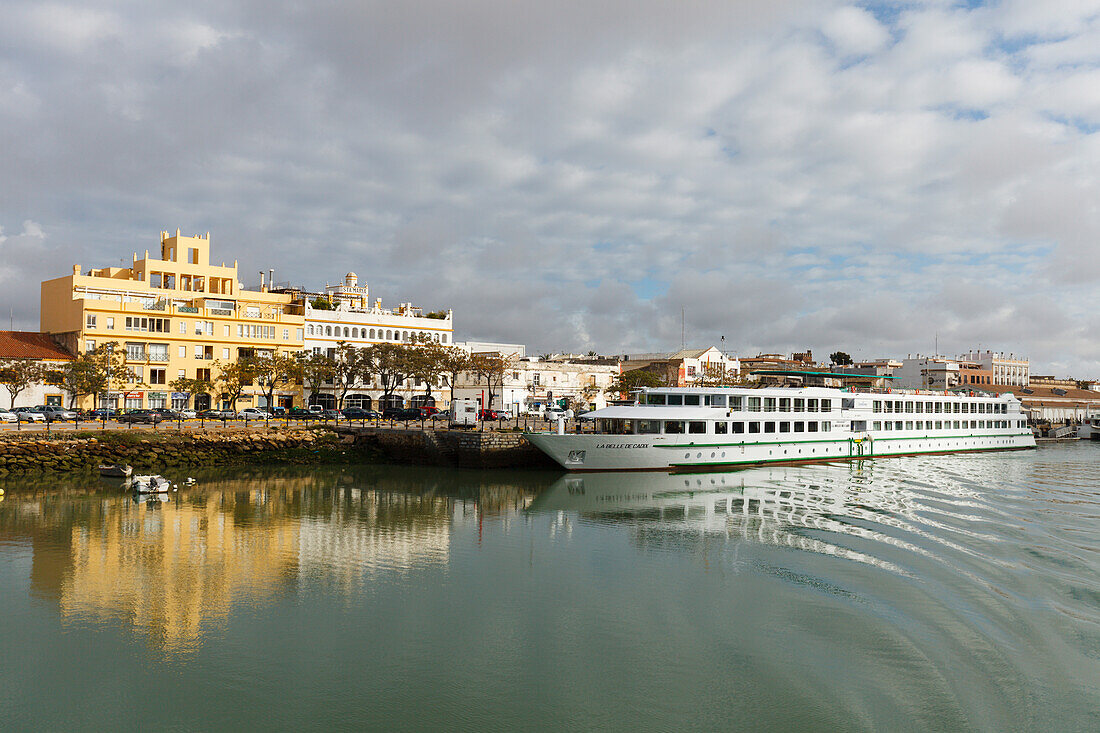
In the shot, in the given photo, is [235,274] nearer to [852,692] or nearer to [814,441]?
[814,441]

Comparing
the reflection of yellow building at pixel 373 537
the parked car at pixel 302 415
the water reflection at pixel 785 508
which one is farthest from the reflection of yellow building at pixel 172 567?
the parked car at pixel 302 415

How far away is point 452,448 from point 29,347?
40.7 m

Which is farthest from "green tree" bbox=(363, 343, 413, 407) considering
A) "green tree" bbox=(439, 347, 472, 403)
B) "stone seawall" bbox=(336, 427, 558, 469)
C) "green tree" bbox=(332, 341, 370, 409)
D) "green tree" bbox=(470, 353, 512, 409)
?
"stone seawall" bbox=(336, 427, 558, 469)

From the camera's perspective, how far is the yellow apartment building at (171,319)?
67.3 m

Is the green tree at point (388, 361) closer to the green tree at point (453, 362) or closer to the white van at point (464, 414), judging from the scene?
the green tree at point (453, 362)

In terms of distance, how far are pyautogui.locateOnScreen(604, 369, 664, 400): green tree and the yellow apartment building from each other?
119 ft

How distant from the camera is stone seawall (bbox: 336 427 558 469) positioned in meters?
49.8

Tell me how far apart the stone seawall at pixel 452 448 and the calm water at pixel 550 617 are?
13945mm

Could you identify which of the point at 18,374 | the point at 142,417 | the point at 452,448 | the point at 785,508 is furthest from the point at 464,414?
the point at 18,374

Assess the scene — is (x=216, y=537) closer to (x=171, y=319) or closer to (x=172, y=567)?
(x=172, y=567)

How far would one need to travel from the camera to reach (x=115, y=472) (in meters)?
42.5

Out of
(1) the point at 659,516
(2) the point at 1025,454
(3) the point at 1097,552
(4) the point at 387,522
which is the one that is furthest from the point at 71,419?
(2) the point at 1025,454

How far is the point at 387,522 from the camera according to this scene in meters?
32.5

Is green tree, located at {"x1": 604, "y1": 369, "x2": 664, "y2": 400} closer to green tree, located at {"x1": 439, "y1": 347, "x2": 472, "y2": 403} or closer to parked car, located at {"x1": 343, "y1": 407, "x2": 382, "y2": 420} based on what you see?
green tree, located at {"x1": 439, "y1": 347, "x2": 472, "y2": 403}
